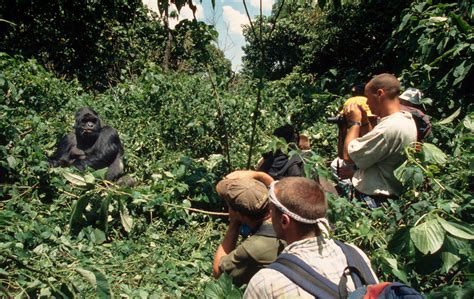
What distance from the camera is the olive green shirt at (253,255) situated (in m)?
2.36

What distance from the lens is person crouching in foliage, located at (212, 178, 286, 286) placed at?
2.37m

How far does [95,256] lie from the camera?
10.0 ft

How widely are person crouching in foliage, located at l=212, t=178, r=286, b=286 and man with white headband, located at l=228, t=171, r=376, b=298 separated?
0.52m

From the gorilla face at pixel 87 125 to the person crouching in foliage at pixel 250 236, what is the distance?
8.52 ft

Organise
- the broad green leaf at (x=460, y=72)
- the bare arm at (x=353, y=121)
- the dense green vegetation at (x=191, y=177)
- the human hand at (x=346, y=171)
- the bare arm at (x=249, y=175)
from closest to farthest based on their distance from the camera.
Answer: the dense green vegetation at (x=191, y=177), the bare arm at (x=249, y=175), the bare arm at (x=353, y=121), the human hand at (x=346, y=171), the broad green leaf at (x=460, y=72)

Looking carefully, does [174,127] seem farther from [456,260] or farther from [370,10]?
[370,10]

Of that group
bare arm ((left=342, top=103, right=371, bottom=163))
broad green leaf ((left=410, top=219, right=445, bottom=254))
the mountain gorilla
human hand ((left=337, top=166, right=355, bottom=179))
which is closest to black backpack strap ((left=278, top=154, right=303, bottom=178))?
human hand ((left=337, top=166, right=355, bottom=179))

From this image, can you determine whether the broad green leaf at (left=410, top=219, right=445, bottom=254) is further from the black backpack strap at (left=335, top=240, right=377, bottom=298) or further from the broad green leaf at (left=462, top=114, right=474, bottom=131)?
the broad green leaf at (left=462, top=114, right=474, bottom=131)

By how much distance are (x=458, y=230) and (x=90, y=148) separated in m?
3.74

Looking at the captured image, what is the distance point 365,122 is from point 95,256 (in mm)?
1887

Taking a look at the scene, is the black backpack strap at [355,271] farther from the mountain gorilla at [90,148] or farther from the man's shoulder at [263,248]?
the mountain gorilla at [90,148]

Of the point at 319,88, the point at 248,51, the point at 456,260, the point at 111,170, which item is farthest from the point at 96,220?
the point at 248,51

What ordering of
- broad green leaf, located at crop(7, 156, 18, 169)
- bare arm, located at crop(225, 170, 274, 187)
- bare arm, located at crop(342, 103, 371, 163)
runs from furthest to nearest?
broad green leaf, located at crop(7, 156, 18, 169) < bare arm, located at crop(342, 103, 371, 163) < bare arm, located at crop(225, 170, 274, 187)

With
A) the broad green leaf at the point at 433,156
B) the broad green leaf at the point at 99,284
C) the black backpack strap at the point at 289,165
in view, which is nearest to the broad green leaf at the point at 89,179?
the broad green leaf at the point at 99,284
